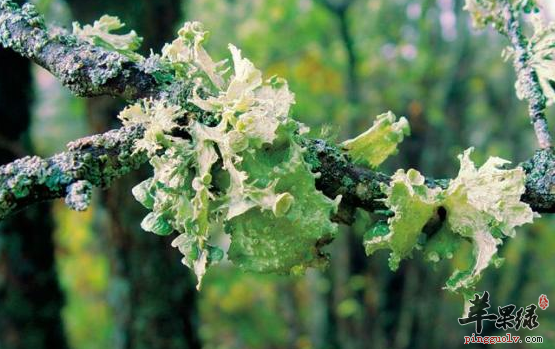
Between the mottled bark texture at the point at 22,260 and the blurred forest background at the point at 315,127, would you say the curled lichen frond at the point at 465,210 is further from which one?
the mottled bark texture at the point at 22,260

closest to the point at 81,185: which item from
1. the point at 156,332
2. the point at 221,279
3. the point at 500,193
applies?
the point at 500,193

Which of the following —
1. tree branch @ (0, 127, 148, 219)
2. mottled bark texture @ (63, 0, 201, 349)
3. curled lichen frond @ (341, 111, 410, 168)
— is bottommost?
tree branch @ (0, 127, 148, 219)

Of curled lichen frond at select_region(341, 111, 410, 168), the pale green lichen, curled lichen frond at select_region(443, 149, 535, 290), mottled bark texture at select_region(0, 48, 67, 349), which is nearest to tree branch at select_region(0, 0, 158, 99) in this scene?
the pale green lichen

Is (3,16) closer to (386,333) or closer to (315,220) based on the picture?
(315,220)

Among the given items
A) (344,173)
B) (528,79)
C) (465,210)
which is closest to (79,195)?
(344,173)

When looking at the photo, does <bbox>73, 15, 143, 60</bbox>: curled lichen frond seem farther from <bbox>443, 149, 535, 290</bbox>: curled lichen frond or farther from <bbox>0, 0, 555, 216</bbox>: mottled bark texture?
<bbox>443, 149, 535, 290</bbox>: curled lichen frond

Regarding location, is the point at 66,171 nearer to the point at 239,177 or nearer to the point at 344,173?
the point at 239,177
